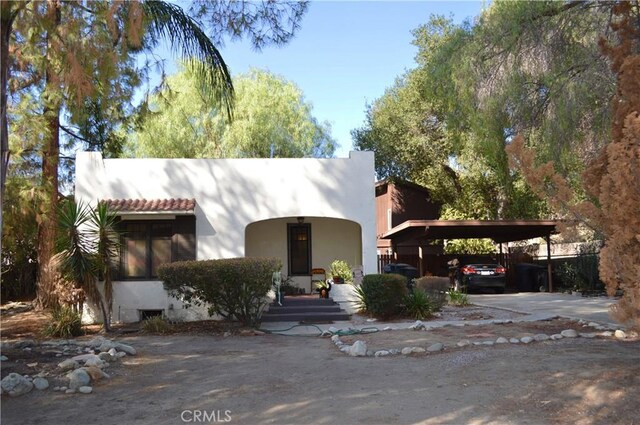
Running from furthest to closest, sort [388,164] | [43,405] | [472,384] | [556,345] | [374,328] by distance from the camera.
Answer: [388,164] → [374,328] → [556,345] → [472,384] → [43,405]

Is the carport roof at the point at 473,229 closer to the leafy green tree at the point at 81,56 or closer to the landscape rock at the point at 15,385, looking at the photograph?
the leafy green tree at the point at 81,56

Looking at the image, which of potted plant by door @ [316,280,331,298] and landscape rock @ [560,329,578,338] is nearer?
landscape rock @ [560,329,578,338]

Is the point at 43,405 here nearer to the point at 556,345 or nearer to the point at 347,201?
the point at 556,345

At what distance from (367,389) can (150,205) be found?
931 centimetres

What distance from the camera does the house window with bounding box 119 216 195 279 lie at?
48.3 feet

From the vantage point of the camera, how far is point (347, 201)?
15477mm

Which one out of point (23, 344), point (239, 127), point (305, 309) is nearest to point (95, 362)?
point (23, 344)

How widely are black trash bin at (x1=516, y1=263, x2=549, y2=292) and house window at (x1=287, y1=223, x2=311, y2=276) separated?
9.72 meters

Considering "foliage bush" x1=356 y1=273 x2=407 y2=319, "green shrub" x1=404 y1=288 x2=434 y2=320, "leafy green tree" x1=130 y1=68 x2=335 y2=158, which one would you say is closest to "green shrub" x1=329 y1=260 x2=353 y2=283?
"foliage bush" x1=356 y1=273 x2=407 y2=319

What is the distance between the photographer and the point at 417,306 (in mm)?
13312

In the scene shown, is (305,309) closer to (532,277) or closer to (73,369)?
(73,369)

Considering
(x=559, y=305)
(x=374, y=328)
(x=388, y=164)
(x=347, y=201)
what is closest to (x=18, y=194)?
(x=347, y=201)

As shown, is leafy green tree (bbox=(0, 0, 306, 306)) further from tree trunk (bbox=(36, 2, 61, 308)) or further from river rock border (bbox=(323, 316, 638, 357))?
river rock border (bbox=(323, 316, 638, 357))

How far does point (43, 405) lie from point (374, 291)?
322 inches
